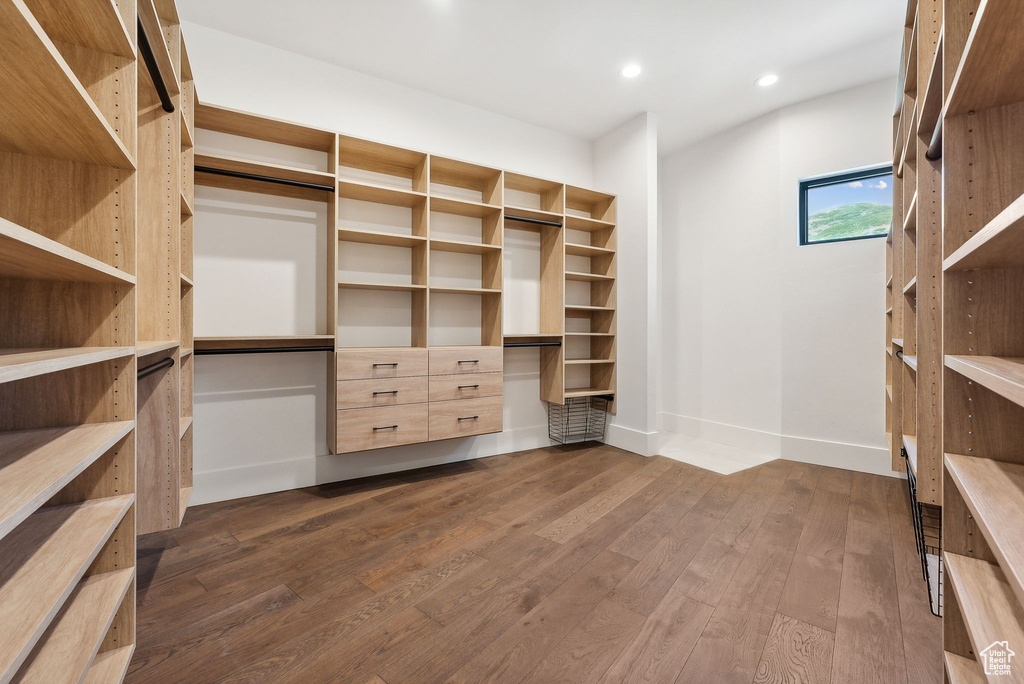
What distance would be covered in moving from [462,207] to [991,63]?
2.81 metres

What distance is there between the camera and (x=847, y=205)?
3361 millimetres

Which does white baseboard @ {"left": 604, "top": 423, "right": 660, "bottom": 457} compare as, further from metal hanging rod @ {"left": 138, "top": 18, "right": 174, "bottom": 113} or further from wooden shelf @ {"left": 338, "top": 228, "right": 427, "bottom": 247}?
metal hanging rod @ {"left": 138, "top": 18, "right": 174, "bottom": 113}

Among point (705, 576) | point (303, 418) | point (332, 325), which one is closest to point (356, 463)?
point (303, 418)

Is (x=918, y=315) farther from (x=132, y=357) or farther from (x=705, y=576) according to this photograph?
(x=132, y=357)

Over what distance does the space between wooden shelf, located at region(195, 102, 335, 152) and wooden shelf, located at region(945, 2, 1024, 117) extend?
111 inches

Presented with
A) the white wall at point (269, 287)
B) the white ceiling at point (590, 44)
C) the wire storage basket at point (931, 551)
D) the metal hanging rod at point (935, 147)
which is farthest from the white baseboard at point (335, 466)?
the metal hanging rod at point (935, 147)

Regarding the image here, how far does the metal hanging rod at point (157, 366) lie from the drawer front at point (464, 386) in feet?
4.78

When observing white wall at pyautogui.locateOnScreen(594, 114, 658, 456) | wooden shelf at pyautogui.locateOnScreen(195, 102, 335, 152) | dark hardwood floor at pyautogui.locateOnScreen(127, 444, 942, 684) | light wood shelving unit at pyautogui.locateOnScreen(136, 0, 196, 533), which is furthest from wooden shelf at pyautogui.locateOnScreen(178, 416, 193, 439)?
white wall at pyautogui.locateOnScreen(594, 114, 658, 456)

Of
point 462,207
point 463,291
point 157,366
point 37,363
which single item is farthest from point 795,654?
point 462,207

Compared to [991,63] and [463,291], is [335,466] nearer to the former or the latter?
[463,291]

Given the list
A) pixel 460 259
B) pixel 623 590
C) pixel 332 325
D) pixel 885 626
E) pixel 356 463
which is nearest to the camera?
pixel 885 626

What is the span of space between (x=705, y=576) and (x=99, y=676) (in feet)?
6.65

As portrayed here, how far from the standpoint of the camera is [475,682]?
1281mm

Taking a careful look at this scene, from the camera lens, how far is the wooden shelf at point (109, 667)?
42.7 inches
